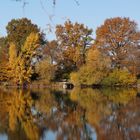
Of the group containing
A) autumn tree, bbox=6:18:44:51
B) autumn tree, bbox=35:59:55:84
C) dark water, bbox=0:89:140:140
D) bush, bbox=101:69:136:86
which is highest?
autumn tree, bbox=6:18:44:51

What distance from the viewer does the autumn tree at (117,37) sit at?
45562mm

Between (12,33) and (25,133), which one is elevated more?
(12,33)

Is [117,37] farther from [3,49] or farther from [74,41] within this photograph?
[3,49]

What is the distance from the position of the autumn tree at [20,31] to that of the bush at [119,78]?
34.0 ft

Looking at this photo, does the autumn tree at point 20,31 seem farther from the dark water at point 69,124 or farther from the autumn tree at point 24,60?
the dark water at point 69,124

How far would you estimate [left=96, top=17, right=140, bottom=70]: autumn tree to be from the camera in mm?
45562

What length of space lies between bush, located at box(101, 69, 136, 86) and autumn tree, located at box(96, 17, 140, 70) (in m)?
1.45

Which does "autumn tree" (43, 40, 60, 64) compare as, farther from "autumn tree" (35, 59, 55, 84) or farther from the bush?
the bush

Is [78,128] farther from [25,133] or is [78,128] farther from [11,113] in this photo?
[11,113]

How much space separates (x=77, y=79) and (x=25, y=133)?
3110cm

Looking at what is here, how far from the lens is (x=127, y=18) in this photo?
48.0 metres

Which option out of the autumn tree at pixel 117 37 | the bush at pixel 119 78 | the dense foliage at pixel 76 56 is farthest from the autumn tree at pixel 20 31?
the bush at pixel 119 78

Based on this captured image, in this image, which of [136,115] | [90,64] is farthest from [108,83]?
[136,115]

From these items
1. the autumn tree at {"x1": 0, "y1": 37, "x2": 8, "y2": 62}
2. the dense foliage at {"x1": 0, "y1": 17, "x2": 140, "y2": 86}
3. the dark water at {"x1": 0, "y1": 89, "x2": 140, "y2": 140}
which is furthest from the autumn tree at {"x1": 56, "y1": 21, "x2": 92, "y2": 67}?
the dark water at {"x1": 0, "y1": 89, "x2": 140, "y2": 140}
